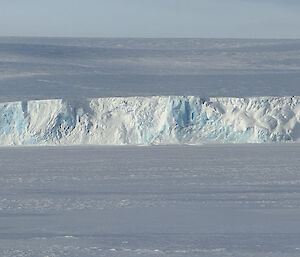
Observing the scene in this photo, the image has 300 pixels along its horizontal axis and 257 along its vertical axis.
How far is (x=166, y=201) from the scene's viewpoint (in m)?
16.9

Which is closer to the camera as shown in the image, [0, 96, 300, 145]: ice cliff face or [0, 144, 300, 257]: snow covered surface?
[0, 144, 300, 257]: snow covered surface

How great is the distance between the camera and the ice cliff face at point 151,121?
6524cm

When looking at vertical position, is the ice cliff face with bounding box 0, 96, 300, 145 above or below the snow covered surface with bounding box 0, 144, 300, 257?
above

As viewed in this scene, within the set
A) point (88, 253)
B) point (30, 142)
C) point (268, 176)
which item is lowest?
point (88, 253)

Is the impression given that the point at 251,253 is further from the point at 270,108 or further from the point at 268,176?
the point at 270,108

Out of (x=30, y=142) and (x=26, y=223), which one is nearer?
(x=26, y=223)

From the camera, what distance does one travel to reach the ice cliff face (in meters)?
65.2

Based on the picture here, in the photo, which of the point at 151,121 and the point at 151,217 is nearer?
the point at 151,217

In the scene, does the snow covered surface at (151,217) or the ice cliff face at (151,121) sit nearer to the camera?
the snow covered surface at (151,217)

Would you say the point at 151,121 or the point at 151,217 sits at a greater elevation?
the point at 151,121

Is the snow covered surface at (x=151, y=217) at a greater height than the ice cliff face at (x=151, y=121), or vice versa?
the ice cliff face at (x=151, y=121)

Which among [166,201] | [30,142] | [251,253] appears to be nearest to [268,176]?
[166,201]

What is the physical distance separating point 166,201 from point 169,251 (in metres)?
6.34

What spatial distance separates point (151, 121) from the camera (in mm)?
66438
